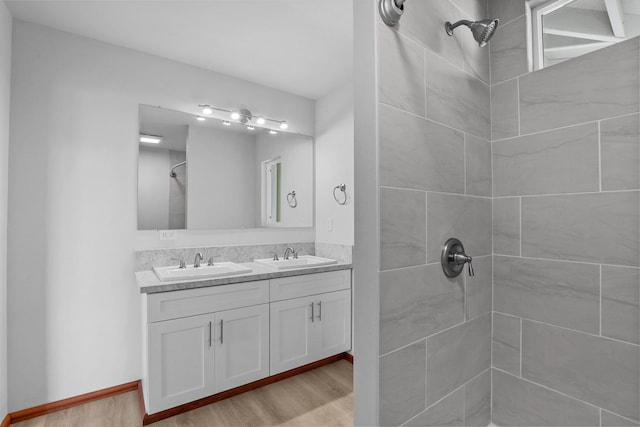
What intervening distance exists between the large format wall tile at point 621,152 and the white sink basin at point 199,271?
6.47ft

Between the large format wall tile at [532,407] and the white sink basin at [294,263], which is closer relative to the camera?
the large format wall tile at [532,407]

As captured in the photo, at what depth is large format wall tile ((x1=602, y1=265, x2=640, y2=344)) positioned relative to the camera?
3.36ft

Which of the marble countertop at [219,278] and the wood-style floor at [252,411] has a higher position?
the marble countertop at [219,278]

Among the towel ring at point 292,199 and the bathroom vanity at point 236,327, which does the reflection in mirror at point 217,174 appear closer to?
the towel ring at point 292,199

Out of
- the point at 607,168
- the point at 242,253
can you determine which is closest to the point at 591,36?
the point at 607,168

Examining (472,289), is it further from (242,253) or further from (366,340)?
(242,253)

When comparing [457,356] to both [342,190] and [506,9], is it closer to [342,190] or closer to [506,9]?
[506,9]

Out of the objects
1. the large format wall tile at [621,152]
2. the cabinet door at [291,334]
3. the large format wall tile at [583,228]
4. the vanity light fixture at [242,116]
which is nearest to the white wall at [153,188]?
the vanity light fixture at [242,116]

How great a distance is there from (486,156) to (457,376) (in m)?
0.92

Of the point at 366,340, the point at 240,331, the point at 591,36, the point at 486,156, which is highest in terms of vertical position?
the point at 591,36

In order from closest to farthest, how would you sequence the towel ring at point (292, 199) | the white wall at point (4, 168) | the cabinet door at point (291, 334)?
the white wall at point (4, 168) → the cabinet door at point (291, 334) → the towel ring at point (292, 199)

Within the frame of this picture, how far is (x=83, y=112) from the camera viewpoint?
2129 mm

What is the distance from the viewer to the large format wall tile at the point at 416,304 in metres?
0.98

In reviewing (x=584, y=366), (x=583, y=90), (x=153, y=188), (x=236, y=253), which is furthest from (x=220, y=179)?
(x=584, y=366)
